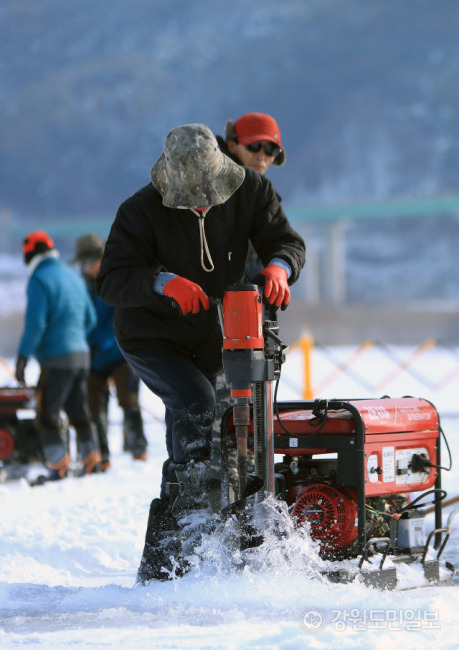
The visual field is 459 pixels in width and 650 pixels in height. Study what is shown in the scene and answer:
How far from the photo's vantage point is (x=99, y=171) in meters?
132

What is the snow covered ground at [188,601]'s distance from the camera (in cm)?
281

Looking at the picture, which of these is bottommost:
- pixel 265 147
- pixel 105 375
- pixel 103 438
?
pixel 103 438

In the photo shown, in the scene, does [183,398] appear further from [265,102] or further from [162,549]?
[265,102]

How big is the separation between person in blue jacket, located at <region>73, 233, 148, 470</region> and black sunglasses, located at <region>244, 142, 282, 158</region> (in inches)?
139

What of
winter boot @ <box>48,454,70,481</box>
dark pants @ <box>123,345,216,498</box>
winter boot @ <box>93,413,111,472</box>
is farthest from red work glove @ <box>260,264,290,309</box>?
winter boot @ <box>93,413,111,472</box>

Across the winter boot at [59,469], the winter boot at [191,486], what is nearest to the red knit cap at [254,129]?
the winter boot at [191,486]

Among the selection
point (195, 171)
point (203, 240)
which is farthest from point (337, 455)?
point (195, 171)

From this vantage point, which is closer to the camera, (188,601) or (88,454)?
(188,601)

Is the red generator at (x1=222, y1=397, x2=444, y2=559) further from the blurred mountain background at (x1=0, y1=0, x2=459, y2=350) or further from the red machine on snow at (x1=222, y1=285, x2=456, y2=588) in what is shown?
the blurred mountain background at (x1=0, y1=0, x2=459, y2=350)

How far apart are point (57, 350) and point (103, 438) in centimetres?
103

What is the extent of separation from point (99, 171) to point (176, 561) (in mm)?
131364

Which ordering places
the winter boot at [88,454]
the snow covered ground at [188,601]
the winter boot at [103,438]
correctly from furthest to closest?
the winter boot at [103,438], the winter boot at [88,454], the snow covered ground at [188,601]

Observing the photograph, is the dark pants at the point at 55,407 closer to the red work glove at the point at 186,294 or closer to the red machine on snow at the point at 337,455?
the red machine on snow at the point at 337,455

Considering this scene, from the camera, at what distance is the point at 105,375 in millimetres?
8227
